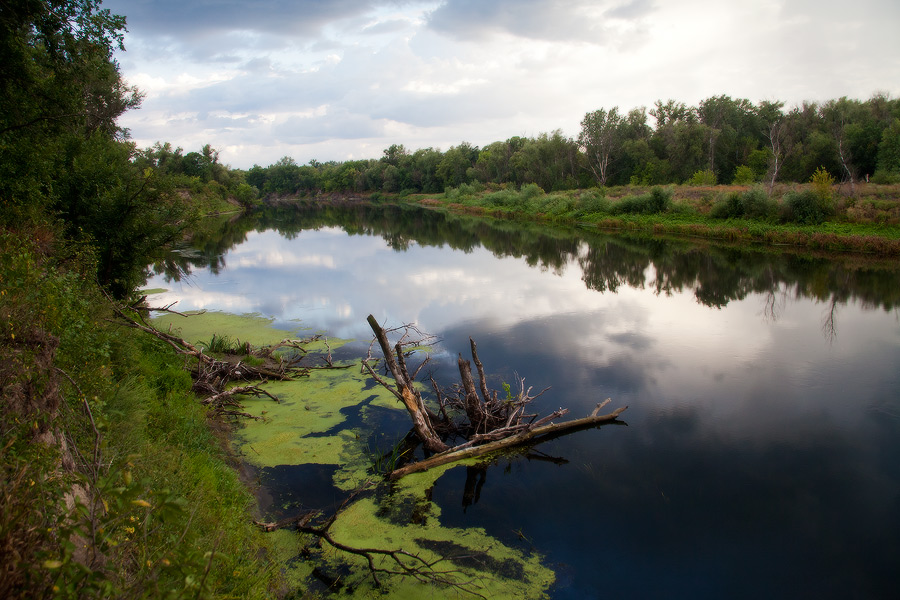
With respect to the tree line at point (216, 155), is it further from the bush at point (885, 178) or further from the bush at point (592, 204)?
the bush at point (592, 204)

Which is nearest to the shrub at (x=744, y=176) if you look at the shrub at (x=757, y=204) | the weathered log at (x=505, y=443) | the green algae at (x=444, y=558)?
the shrub at (x=757, y=204)

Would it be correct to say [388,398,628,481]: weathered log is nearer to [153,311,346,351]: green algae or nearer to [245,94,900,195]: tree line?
[153,311,346,351]: green algae

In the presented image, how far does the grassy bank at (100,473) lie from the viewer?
7.40 feet

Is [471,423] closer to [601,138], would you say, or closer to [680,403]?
[680,403]

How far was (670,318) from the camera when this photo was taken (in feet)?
49.8

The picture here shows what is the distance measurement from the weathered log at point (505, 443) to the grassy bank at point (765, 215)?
858 inches

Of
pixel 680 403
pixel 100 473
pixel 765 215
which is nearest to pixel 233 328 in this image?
pixel 680 403

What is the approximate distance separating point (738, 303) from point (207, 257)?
2645 cm

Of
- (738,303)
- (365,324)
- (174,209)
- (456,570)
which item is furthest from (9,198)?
(738,303)

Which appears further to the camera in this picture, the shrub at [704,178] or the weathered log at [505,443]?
the shrub at [704,178]

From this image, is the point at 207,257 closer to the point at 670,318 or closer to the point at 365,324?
the point at 365,324

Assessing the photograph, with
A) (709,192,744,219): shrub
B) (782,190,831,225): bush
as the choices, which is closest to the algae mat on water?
(782,190,831,225): bush

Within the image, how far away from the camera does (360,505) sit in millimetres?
6445

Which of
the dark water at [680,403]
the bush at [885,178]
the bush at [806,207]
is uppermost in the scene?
the bush at [885,178]
